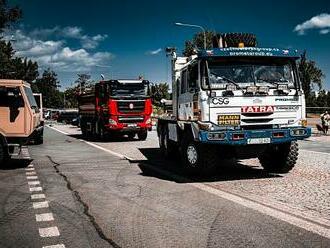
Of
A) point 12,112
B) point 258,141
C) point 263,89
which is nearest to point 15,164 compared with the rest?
point 12,112

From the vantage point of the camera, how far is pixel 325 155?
14.9 m

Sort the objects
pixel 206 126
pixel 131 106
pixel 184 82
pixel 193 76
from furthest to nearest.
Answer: pixel 131 106 < pixel 184 82 < pixel 193 76 < pixel 206 126

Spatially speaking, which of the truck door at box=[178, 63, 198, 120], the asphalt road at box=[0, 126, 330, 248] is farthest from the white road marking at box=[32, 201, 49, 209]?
the truck door at box=[178, 63, 198, 120]

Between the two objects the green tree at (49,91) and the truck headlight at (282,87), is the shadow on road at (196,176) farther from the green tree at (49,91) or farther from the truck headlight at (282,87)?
the green tree at (49,91)

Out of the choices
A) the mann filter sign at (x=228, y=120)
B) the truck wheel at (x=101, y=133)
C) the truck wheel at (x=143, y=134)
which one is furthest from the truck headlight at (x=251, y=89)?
the truck wheel at (x=101, y=133)

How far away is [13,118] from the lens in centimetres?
1255

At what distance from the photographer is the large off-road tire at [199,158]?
33.2 ft

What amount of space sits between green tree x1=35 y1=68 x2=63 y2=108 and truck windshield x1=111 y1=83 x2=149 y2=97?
144m

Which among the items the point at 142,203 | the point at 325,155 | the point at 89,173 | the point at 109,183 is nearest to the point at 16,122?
the point at 89,173

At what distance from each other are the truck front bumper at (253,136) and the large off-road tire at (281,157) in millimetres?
652

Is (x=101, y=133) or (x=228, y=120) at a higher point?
(x=228, y=120)

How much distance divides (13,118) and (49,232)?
23.7 ft

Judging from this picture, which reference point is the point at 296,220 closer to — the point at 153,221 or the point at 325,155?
the point at 153,221

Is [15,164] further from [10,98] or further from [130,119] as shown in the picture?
[130,119]
